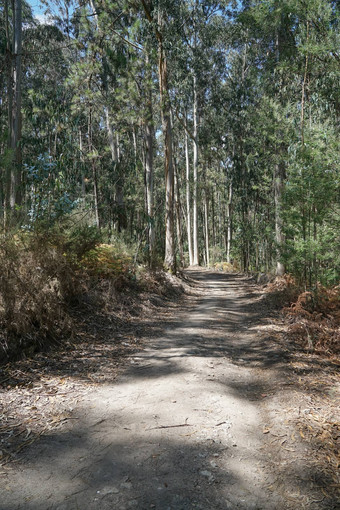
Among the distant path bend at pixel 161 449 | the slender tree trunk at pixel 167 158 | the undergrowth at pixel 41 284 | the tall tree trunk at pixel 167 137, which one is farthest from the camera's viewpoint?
the slender tree trunk at pixel 167 158

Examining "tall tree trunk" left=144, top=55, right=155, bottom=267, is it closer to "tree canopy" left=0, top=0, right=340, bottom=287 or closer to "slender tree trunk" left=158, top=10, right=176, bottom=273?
"tree canopy" left=0, top=0, right=340, bottom=287

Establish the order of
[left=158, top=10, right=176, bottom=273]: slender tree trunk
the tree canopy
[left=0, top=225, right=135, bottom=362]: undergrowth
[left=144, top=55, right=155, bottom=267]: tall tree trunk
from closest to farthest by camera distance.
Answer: [left=0, top=225, right=135, bottom=362]: undergrowth
the tree canopy
[left=144, top=55, right=155, bottom=267]: tall tree trunk
[left=158, top=10, right=176, bottom=273]: slender tree trunk

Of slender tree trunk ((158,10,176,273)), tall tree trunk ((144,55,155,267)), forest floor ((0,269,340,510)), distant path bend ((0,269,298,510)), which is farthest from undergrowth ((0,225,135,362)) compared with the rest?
slender tree trunk ((158,10,176,273))

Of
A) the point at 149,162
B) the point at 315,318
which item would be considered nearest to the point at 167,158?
the point at 149,162

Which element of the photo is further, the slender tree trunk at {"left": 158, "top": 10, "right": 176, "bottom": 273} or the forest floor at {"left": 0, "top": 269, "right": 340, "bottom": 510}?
the slender tree trunk at {"left": 158, "top": 10, "right": 176, "bottom": 273}

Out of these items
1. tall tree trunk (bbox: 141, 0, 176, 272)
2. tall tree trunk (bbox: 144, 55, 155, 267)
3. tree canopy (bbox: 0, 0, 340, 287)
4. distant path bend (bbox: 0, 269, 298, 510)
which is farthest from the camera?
tall tree trunk (bbox: 141, 0, 176, 272)

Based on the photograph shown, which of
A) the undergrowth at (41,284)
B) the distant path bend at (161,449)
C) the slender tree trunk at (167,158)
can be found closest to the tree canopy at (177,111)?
the slender tree trunk at (167,158)

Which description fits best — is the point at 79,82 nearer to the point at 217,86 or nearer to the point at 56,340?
the point at 56,340

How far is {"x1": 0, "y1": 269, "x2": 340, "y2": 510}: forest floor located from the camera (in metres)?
2.02

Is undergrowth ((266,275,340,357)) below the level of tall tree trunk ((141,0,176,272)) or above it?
below

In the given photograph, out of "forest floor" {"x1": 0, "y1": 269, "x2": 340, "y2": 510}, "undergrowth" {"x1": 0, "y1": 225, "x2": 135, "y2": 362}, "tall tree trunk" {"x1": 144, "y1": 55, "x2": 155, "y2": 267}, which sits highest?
"tall tree trunk" {"x1": 144, "y1": 55, "x2": 155, "y2": 267}

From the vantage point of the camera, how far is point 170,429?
2684 mm

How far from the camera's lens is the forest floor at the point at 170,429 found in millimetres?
2016

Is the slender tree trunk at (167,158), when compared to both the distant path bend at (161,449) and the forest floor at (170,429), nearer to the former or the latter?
the forest floor at (170,429)
